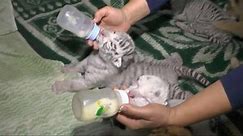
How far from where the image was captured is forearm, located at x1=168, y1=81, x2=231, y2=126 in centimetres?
87

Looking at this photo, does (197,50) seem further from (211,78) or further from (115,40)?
(115,40)

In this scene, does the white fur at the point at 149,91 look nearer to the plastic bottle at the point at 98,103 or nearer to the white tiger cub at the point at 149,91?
the white tiger cub at the point at 149,91

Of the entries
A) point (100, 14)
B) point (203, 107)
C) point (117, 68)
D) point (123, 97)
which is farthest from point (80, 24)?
point (203, 107)

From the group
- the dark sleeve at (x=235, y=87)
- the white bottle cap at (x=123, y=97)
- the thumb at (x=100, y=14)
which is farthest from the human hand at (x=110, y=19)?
the dark sleeve at (x=235, y=87)

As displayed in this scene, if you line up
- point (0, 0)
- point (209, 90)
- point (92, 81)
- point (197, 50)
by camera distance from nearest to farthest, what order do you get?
1. point (209, 90)
2. point (92, 81)
3. point (197, 50)
4. point (0, 0)

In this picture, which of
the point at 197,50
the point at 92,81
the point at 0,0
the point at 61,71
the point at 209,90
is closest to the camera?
the point at 209,90

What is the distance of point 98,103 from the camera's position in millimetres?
813

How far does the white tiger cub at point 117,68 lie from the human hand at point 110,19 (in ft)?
0.14

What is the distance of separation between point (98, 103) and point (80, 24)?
346 mm

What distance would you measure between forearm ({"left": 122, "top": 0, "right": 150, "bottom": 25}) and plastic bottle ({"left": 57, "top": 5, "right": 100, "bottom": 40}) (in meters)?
A: 0.17

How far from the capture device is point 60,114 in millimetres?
1217

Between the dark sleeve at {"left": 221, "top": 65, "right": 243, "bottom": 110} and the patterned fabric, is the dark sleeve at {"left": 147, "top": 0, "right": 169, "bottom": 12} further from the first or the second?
the dark sleeve at {"left": 221, "top": 65, "right": 243, "bottom": 110}

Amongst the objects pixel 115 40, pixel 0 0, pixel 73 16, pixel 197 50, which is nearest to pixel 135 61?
pixel 115 40

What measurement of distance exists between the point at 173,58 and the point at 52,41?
1.59 ft
